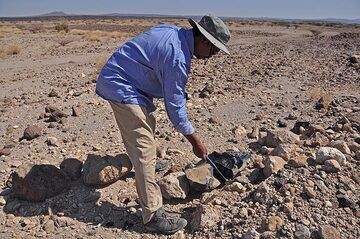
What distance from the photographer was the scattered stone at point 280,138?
167 inches

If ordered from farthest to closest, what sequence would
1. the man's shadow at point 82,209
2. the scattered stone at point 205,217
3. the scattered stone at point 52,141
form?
the scattered stone at point 52,141 → the man's shadow at point 82,209 → the scattered stone at point 205,217

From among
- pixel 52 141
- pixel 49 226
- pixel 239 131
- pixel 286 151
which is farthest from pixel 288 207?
pixel 52 141

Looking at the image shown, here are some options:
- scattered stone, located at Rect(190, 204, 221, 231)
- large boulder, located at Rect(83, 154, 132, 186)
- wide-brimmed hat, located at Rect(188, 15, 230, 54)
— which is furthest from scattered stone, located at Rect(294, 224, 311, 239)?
large boulder, located at Rect(83, 154, 132, 186)

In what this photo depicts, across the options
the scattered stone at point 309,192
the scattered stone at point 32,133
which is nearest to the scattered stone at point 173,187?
the scattered stone at point 309,192

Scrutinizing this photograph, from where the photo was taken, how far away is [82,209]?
3.55 meters

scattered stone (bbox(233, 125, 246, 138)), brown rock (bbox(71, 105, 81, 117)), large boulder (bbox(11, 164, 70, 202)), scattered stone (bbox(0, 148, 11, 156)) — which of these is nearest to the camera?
large boulder (bbox(11, 164, 70, 202))

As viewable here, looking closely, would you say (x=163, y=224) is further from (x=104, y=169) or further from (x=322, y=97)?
(x=322, y=97)

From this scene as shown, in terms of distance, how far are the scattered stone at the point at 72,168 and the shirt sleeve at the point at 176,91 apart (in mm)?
1400

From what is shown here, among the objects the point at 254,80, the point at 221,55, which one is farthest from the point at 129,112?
the point at 221,55

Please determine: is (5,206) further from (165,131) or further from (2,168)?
(165,131)

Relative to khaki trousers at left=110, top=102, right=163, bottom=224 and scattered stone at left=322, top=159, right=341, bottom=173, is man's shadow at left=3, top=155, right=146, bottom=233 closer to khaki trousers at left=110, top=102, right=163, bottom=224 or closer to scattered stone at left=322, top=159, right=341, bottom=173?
khaki trousers at left=110, top=102, right=163, bottom=224

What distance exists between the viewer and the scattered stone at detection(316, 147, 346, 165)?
3.49 m

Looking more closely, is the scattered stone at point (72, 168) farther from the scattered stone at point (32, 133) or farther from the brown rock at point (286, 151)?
the brown rock at point (286, 151)

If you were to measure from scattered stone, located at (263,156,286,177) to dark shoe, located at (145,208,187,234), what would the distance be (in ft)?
2.73
